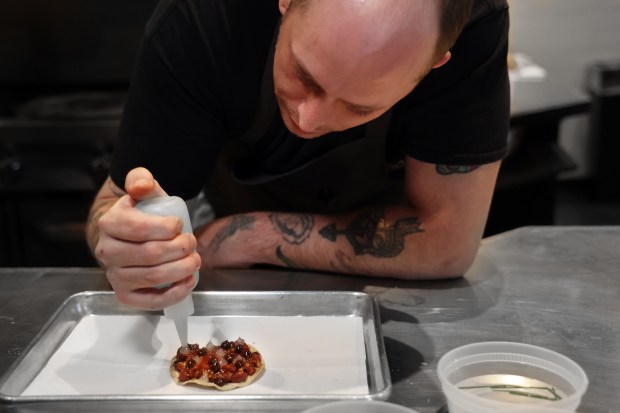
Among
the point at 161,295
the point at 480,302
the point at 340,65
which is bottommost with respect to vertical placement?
the point at 480,302

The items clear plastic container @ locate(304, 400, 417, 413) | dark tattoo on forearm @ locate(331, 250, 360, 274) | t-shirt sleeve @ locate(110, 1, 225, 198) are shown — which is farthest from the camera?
dark tattoo on forearm @ locate(331, 250, 360, 274)

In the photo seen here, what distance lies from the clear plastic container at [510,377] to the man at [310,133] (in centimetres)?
43

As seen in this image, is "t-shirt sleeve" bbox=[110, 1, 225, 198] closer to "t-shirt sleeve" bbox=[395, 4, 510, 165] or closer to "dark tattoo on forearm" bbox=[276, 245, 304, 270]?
"dark tattoo on forearm" bbox=[276, 245, 304, 270]

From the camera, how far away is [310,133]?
1.37 metres

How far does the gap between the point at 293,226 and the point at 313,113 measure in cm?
44

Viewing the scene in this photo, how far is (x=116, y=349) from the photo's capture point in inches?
53.1

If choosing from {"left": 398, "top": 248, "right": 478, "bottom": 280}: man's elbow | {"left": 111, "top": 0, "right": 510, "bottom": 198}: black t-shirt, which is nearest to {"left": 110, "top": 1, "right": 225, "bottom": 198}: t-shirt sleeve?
{"left": 111, "top": 0, "right": 510, "bottom": 198}: black t-shirt

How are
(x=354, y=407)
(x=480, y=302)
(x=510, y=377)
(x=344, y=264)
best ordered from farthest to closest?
(x=344, y=264) < (x=480, y=302) < (x=510, y=377) < (x=354, y=407)

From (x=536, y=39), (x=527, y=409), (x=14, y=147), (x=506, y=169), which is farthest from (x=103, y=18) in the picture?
(x=527, y=409)

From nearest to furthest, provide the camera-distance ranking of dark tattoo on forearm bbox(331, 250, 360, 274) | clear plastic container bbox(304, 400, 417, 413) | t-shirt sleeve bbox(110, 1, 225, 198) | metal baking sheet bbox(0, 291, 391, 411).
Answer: clear plastic container bbox(304, 400, 417, 413) < metal baking sheet bbox(0, 291, 391, 411) < t-shirt sleeve bbox(110, 1, 225, 198) < dark tattoo on forearm bbox(331, 250, 360, 274)

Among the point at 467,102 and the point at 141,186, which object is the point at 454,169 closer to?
the point at 467,102

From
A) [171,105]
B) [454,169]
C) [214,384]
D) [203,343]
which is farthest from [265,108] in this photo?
[214,384]

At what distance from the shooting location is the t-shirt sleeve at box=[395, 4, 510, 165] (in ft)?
5.05

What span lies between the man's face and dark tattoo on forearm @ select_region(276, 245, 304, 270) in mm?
381
